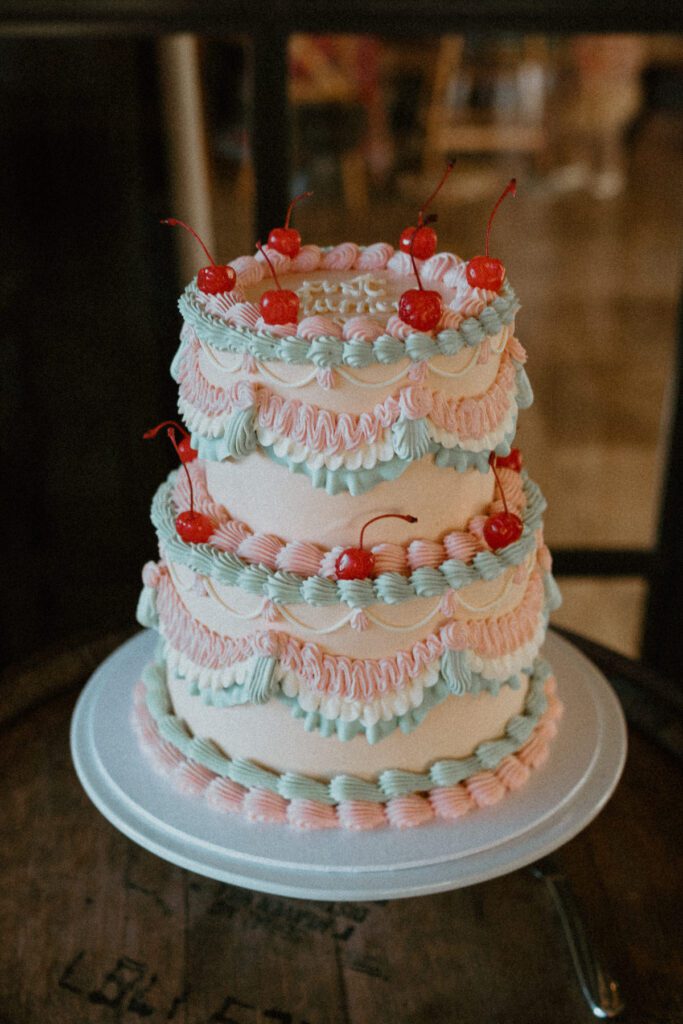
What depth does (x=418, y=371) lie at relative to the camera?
1.31 meters

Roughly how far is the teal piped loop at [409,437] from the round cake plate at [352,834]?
21.2 inches

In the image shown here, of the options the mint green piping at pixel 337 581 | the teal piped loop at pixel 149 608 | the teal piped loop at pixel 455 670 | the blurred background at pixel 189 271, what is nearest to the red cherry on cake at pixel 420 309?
the mint green piping at pixel 337 581

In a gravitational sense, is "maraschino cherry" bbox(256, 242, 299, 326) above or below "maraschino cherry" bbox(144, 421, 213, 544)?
above

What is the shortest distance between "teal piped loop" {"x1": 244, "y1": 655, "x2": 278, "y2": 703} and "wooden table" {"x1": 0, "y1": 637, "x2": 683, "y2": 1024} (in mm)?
350

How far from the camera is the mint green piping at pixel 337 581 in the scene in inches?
53.3

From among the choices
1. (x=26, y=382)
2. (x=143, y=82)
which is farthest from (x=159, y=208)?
(x=26, y=382)

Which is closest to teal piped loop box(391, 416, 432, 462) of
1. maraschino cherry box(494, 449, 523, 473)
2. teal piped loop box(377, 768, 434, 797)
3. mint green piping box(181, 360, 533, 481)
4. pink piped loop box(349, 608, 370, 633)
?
mint green piping box(181, 360, 533, 481)

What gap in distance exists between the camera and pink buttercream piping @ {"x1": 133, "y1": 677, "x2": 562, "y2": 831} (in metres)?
1.46

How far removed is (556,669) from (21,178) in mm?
1722

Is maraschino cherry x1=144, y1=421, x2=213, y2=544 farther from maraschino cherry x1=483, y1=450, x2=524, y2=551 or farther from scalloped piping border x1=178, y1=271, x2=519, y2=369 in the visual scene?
maraschino cherry x1=483, y1=450, x2=524, y2=551

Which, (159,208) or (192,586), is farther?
(159,208)

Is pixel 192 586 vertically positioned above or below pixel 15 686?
above

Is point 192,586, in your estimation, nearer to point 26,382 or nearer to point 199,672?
point 199,672

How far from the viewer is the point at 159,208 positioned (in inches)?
109
